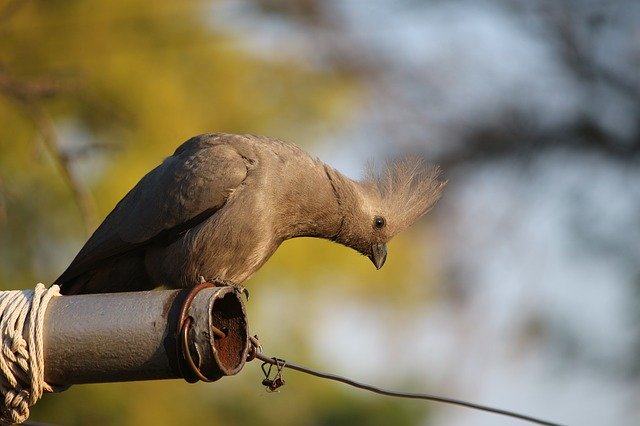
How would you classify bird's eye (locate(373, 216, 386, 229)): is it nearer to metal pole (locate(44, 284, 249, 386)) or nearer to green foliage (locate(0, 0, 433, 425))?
metal pole (locate(44, 284, 249, 386))

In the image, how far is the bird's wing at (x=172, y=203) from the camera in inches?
168

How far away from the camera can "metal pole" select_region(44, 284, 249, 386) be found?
113 inches

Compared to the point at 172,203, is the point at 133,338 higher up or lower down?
lower down

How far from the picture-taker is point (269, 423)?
489 inches

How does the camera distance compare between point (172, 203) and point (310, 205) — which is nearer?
point (172, 203)

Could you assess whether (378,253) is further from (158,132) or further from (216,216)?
(158,132)

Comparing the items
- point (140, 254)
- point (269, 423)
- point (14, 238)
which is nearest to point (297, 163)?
point (140, 254)

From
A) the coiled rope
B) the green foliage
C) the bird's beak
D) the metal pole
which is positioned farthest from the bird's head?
the green foliage

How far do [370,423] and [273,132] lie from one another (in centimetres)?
382

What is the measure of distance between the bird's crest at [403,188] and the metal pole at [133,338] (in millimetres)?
1928

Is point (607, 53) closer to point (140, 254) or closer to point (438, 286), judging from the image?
point (438, 286)

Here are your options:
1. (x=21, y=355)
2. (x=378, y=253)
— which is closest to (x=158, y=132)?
(x=378, y=253)

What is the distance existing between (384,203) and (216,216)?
2.90 ft

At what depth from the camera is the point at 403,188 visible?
4824 millimetres
